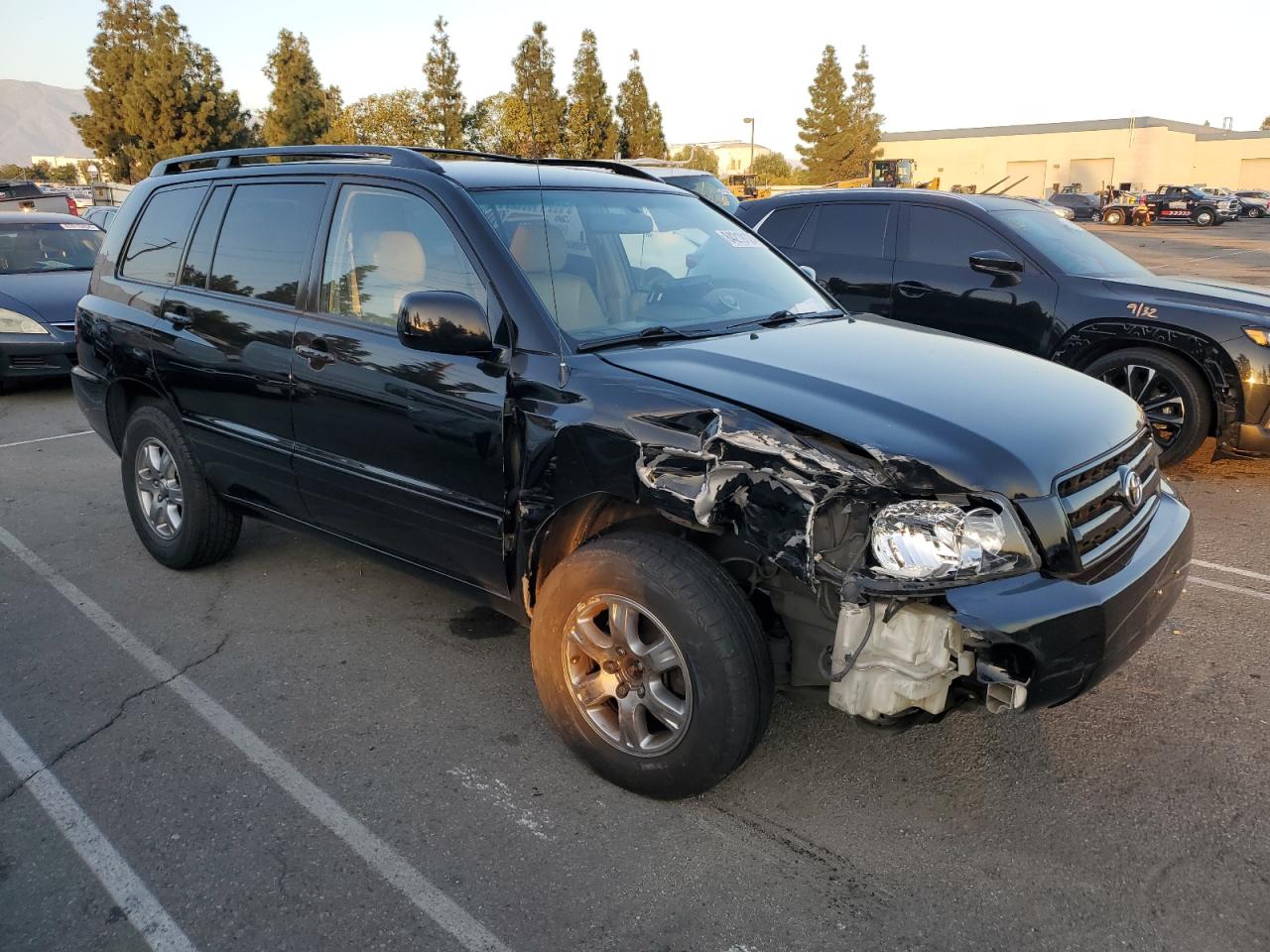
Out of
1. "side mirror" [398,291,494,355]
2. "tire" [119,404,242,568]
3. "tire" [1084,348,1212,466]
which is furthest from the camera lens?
"tire" [1084,348,1212,466]

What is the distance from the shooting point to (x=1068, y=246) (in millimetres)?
6996

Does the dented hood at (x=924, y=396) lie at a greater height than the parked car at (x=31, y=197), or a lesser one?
lesser

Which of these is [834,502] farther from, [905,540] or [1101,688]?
[1101,688]

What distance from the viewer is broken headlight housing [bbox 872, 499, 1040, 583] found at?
8.07 ft

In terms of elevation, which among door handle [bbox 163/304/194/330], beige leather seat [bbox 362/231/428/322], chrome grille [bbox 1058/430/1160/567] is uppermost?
beige leather seat [bbox 362/231/428/322]

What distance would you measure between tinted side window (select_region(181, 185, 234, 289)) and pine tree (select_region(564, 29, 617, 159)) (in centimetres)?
4331

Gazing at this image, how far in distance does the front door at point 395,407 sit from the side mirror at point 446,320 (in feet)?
0.37

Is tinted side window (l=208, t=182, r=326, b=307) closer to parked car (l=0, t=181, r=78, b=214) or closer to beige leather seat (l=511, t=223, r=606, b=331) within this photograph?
beige leather seat (l=511, t=223, r=606, b=331)

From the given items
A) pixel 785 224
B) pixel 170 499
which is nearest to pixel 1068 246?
pixel 785 224

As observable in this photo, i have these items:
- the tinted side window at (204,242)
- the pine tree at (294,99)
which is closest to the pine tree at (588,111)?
the pine tree at (294,99)

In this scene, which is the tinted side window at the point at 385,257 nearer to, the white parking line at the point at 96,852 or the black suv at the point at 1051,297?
the white parking line at the point at 96,852

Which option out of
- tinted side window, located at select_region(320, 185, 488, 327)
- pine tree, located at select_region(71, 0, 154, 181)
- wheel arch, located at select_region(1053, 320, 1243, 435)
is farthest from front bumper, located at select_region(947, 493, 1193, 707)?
pine tree, located at select_region(71, 0, 154, 181)

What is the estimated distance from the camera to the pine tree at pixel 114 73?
48.2 m

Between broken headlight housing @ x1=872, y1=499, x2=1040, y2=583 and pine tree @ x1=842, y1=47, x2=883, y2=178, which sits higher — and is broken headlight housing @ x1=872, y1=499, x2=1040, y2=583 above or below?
below
